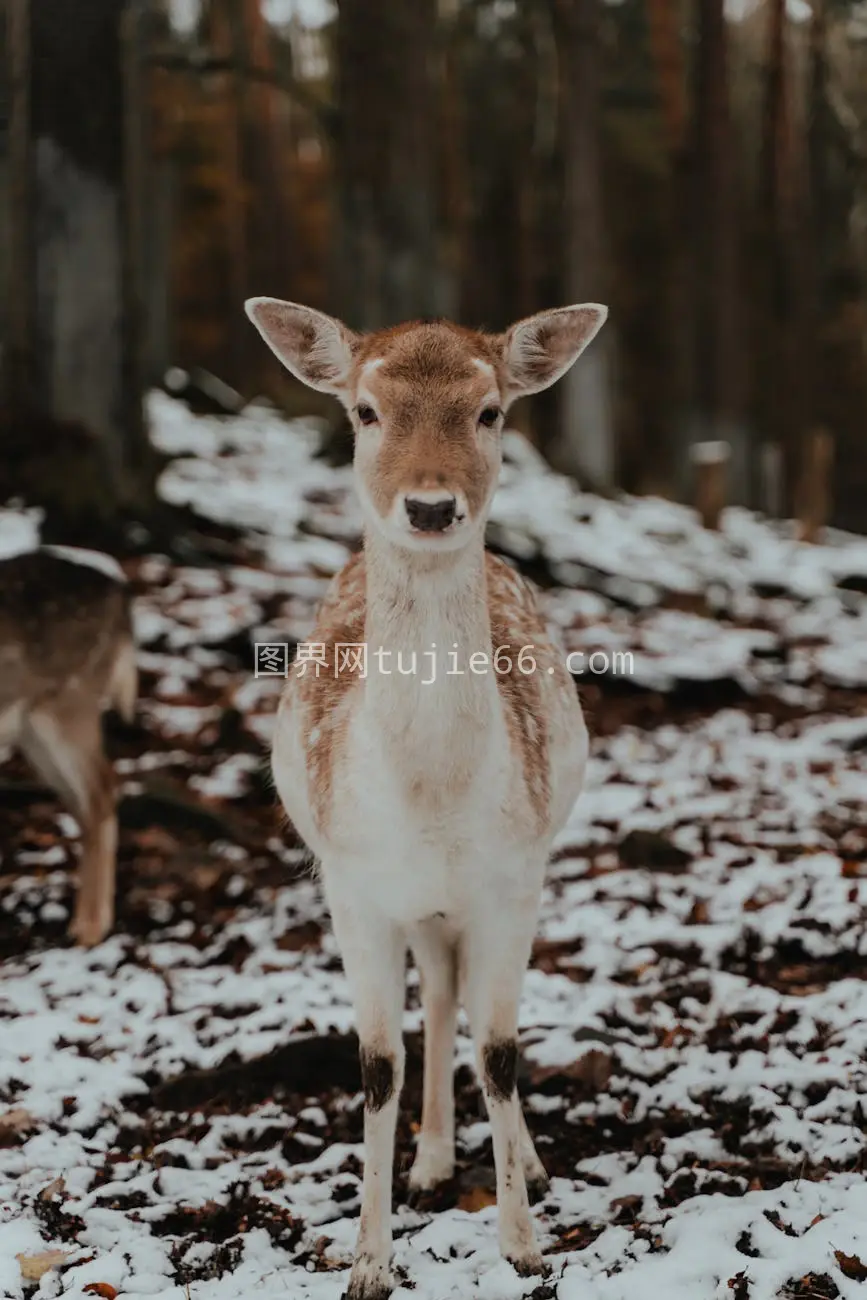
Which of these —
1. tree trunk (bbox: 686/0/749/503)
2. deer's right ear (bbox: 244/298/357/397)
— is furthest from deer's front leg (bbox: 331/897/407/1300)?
tree trunk (bbox: 686/0/749/503)

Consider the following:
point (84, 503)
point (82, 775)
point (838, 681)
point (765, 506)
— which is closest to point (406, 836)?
point (82, 775)

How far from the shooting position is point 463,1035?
4719 mm

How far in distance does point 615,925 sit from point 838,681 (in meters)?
4.07

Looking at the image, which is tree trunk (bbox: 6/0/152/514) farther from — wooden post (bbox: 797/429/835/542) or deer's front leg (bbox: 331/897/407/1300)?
wooden post (bbox: 797/429/835/542)

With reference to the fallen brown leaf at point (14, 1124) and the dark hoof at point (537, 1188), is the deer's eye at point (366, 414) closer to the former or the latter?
the dark hoof at point (537, 1188)

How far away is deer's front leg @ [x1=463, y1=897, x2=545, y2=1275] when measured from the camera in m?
3.38

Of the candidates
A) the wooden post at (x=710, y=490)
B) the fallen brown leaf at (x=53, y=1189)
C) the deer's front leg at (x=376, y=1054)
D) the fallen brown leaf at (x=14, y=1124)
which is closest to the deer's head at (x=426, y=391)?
the deer's front leg at (x=376, y=1054)

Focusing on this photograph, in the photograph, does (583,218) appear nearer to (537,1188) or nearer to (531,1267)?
(537,1188)

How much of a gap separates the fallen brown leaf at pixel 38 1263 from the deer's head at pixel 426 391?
6.47ft

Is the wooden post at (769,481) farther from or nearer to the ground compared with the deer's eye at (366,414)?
nearer to the ground

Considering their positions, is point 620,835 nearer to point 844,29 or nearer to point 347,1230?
point 347,1230

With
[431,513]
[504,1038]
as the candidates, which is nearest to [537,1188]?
[504,1038]

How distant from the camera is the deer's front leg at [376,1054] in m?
3.31

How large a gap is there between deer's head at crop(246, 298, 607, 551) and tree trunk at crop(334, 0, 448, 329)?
311 inches
